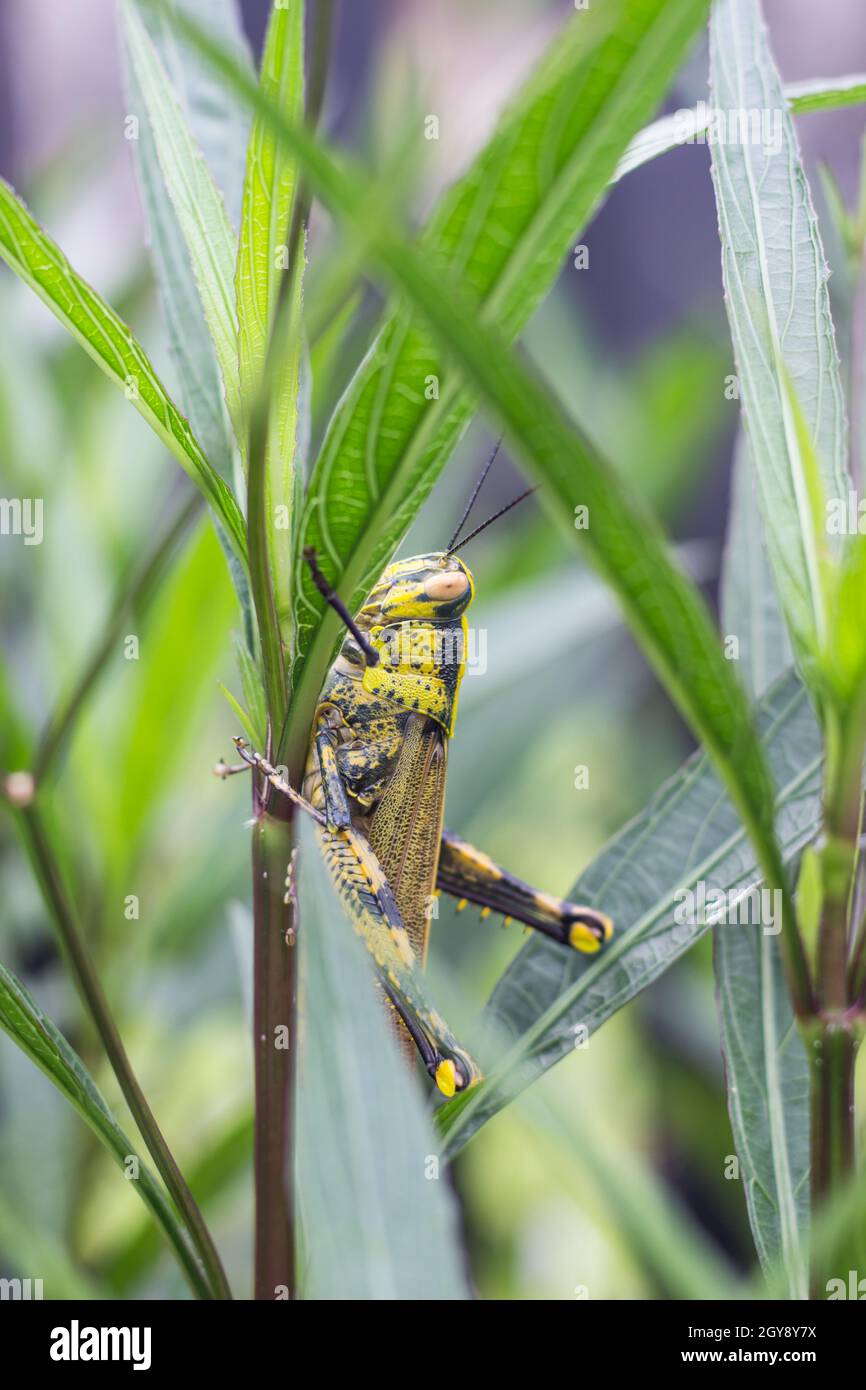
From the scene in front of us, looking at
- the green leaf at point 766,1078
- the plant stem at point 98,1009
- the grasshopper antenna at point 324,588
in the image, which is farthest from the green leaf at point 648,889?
the grasshopper antenna at point 324,588

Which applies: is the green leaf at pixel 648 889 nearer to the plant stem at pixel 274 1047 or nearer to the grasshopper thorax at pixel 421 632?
the plant stem at pixel 274 1047

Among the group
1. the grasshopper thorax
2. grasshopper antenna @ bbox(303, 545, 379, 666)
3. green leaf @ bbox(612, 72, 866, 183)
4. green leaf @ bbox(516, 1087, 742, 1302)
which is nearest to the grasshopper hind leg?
the grasshopper thorax

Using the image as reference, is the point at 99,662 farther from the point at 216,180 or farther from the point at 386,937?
the point at 386,937

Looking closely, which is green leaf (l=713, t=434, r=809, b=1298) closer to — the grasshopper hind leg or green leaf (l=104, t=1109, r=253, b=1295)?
the grasshopper hind leg

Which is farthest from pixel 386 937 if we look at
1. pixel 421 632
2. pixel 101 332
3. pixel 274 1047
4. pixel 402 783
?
pixel 101 332
